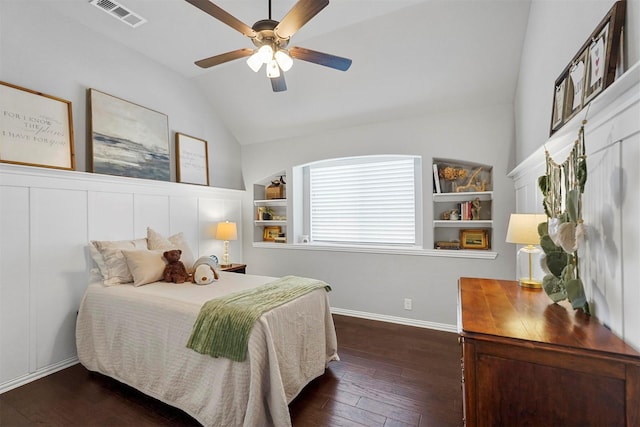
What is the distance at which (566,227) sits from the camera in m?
1.22

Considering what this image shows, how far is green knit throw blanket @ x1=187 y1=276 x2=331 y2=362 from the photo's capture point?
170cm

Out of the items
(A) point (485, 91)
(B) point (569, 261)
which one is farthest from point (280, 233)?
(B) point (569, 261)

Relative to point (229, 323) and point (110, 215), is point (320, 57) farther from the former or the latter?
Result: point (110, 215)

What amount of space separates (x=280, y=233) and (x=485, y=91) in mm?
3283

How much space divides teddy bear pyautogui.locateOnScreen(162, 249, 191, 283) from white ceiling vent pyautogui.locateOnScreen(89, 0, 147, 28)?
2213mm

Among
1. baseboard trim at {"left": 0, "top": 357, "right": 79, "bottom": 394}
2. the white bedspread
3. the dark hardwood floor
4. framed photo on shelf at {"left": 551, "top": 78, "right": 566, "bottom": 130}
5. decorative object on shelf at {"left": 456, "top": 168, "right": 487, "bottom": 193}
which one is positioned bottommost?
the dark hardwood floor

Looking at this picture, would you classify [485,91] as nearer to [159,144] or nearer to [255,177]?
[255,177]

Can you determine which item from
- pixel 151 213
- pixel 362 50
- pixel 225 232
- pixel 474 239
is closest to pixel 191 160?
pixel 151 213

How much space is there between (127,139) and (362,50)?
267 cm

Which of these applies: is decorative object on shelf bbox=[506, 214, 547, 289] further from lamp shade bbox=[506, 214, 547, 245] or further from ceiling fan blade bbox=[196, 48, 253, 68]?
ceiling fan blade bbox=[196, 48, 253, 68]

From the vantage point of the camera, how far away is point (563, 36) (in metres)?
1.77

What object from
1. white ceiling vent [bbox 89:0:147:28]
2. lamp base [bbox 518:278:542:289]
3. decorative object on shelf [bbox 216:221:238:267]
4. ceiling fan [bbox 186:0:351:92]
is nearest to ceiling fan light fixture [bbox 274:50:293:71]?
ceiling fan [bbox 186:0:351:92]

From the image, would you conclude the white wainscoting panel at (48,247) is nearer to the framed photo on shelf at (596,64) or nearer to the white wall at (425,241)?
the white wall at (425,241)

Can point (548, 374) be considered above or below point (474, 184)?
below
